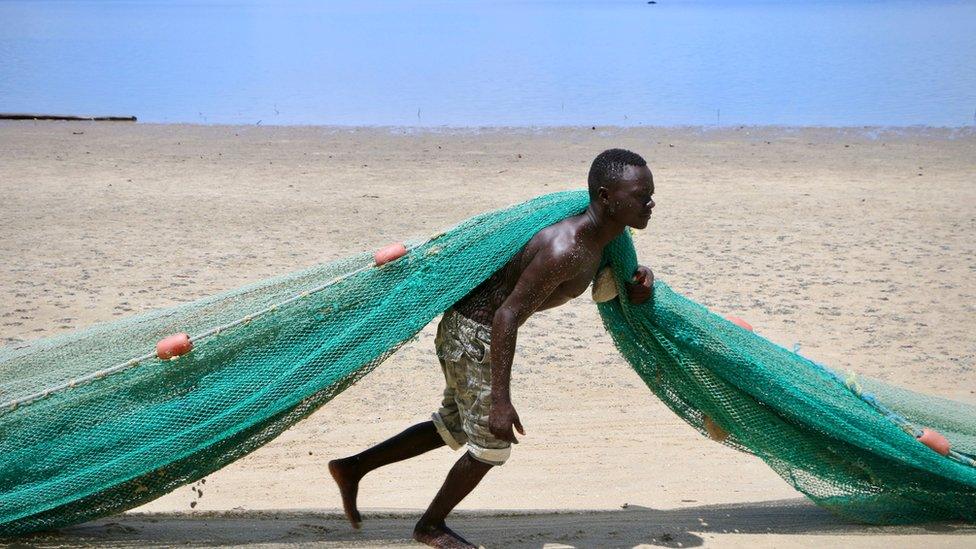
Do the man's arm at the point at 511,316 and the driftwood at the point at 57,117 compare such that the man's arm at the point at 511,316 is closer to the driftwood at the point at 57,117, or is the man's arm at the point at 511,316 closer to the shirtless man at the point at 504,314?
the shirtless man at the point at 504,314

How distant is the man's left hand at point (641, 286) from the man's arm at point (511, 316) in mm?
541

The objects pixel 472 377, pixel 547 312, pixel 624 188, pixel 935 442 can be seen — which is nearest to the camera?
pixel 624 188

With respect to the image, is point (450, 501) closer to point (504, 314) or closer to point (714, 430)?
point (504, 314)

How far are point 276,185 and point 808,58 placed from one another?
25629 millimetres

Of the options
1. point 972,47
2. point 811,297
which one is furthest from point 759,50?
point 811,297

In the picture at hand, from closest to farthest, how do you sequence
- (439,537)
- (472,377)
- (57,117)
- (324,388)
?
1. (472,377)
2. (324,388)
3. (439,537)
4. (57,117)

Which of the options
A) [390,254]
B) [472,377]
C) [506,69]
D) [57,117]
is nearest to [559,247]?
[472,377]

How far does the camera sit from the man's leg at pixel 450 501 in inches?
158

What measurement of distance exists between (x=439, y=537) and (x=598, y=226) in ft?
4.47

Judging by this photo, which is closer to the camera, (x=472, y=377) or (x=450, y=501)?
(x=472, y=377)

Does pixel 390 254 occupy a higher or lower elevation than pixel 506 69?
lower

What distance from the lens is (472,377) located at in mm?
3949

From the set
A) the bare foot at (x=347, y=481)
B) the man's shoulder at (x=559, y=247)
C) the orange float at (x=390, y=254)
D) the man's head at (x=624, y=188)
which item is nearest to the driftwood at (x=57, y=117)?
the bare foot at (x=347, y=481)

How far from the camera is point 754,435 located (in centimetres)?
439
